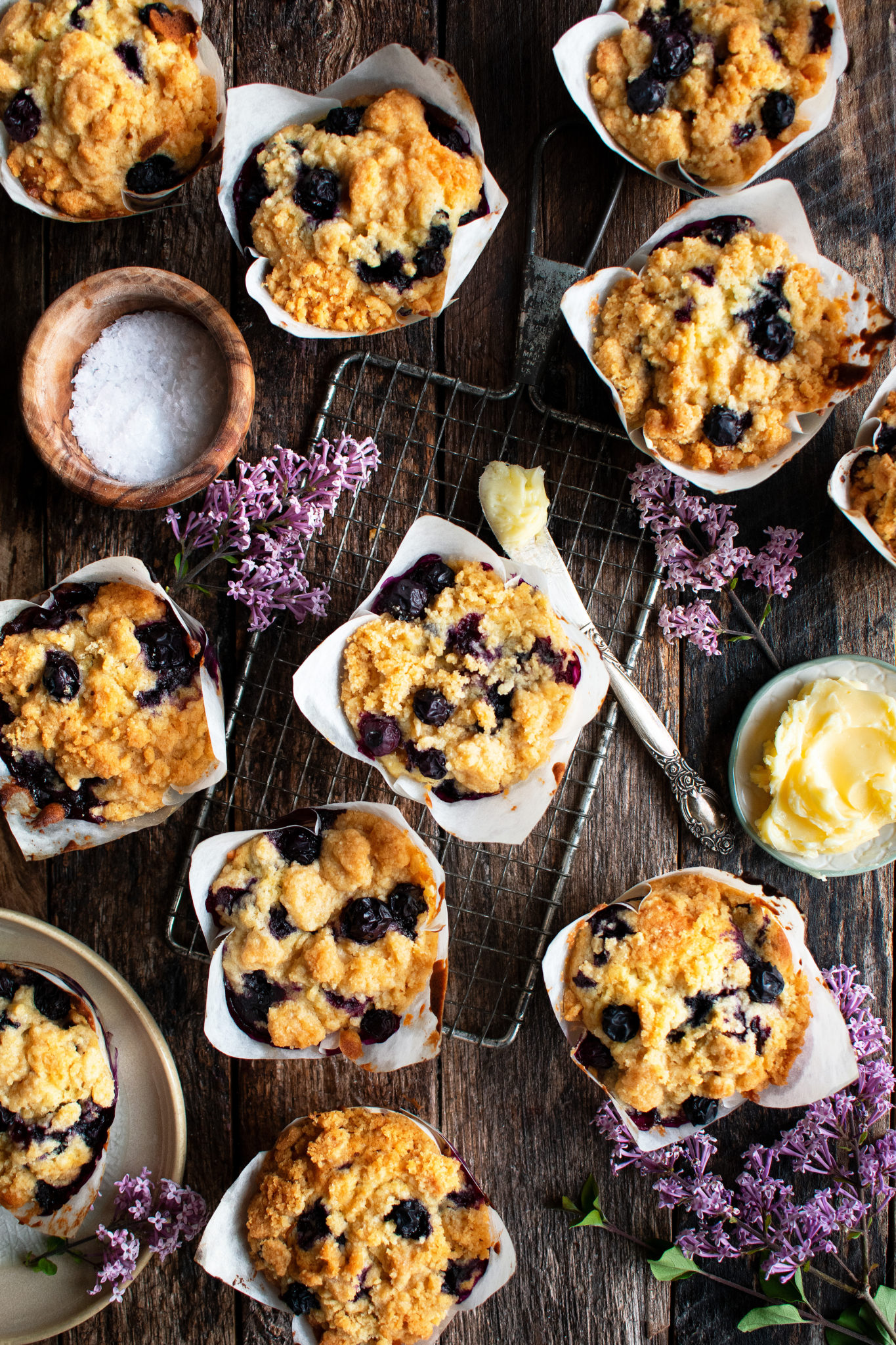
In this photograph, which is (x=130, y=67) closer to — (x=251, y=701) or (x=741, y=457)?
(x=251, y=701)

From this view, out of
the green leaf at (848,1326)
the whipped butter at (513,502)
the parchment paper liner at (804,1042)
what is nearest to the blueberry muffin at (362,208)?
the whipped butter at (513,502)

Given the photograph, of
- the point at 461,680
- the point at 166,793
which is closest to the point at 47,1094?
the point at 166,793

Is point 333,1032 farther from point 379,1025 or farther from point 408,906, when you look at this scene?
point 408,906

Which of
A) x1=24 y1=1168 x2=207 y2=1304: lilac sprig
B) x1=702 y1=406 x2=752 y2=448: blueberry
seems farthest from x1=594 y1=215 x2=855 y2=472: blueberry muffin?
x1=24 y1=1168 x2=207 y2=1304: lilac sprig

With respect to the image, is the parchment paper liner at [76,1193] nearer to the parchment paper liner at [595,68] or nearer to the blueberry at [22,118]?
the blueberry at [22,118]

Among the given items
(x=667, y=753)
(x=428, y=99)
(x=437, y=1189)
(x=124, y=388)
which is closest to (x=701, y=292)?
(x=428, y=99)

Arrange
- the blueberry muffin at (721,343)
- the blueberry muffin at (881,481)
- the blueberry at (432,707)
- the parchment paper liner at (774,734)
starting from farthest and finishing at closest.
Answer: the parchment paper liner at (774,734) < the blueberry muffin at (881,481) < the blueberry muffin at (721,343) < the blueberry at (432,707)
